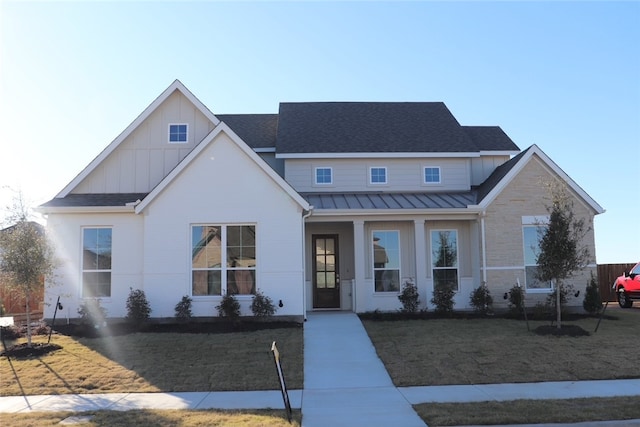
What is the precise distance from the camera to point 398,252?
17.2 metres

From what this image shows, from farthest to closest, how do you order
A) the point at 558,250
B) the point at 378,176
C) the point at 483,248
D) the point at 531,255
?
the point at 378,176 < the point at 531,255 < the point at 483,248 < the point at 558,250

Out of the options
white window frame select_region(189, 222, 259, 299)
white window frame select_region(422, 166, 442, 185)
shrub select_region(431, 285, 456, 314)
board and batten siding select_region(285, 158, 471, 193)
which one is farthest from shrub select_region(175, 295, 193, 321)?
white window frame select_region(422, 166, 442, 185)

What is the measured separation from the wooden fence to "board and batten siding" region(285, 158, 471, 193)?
9219mm

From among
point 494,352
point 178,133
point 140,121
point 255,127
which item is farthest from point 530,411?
point 255,127

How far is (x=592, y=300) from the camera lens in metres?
15.8

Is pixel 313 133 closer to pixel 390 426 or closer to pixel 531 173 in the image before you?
pixel 531 173

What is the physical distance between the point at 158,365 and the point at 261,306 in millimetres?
4020

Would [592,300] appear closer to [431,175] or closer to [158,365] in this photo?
[431,175]

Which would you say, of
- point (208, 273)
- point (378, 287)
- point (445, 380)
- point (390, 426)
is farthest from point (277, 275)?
point (390, 426)

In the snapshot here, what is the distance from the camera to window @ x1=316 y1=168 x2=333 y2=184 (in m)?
19.3

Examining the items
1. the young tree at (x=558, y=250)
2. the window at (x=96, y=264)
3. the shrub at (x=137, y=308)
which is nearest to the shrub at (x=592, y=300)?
the young tree at (x=558, y=250)

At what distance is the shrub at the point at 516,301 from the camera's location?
15.8 meters

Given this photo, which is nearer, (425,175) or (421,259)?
(421,259)

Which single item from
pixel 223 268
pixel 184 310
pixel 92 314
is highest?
pixel 223 268
